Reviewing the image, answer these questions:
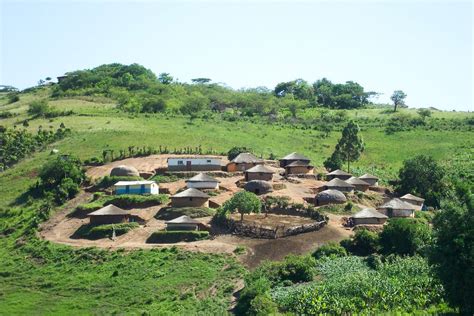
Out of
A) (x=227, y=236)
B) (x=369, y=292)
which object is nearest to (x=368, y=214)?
(x=227, y=236)

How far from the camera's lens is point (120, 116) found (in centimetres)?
10369

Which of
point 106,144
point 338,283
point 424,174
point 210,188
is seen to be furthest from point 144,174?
point 338,283

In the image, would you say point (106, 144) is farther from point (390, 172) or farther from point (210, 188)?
point (390, 172)

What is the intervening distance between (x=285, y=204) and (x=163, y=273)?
16163 mm

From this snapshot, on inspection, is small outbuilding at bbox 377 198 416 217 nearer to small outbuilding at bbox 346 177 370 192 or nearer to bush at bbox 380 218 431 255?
small outbuilding at bbox 346 177 370 192

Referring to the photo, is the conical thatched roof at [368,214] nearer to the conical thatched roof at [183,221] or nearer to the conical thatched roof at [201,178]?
the conical thatched roof at [183,221]

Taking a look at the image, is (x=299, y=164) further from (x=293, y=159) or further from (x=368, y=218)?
(x=368, y=218)

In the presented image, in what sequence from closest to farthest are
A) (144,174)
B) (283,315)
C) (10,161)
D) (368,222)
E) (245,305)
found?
(283,315)
(245,305)
(368,222)
(144,174)
(10,161)

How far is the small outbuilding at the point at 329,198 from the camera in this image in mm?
60469

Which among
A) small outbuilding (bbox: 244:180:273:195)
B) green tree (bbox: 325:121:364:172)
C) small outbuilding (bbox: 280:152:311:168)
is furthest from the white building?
green tree (bbox: 325:121:364:172)

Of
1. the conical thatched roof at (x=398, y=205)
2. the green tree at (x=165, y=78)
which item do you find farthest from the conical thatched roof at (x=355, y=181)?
the green tree at (x=165, y=78)

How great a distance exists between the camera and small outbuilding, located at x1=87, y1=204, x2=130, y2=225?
57.4m

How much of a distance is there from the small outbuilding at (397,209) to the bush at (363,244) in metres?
9.68

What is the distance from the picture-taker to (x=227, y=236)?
53.0 meters
